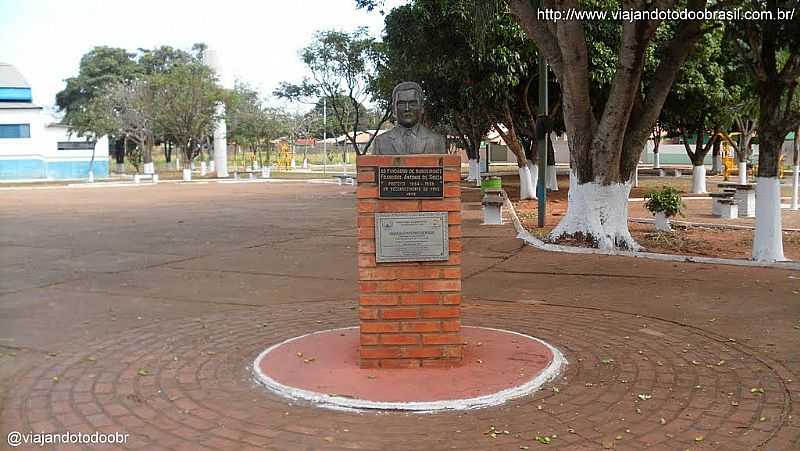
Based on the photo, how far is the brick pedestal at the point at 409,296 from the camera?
16.9ft

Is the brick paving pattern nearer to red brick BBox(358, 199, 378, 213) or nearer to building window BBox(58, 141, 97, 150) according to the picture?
red brick BBox(358, 199, 378, 213)

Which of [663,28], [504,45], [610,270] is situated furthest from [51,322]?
[663,28]

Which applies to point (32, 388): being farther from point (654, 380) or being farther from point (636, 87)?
point (636, 87)

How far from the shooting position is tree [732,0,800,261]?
9.65 meters

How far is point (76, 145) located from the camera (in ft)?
175

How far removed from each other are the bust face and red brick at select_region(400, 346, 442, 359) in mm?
1563

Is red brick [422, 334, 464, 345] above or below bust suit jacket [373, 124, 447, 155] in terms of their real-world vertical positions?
below

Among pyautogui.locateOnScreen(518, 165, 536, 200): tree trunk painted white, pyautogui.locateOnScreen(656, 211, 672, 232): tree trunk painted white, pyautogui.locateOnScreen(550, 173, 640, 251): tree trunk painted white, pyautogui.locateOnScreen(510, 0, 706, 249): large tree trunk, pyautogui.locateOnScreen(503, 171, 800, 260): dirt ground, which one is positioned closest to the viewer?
pyautogui.locateOnScreen(510, 0, 706, 249): large tree trunk

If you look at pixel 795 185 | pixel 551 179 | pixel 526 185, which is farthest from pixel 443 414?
pixel 551 179

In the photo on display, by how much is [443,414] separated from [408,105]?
2.15 meters

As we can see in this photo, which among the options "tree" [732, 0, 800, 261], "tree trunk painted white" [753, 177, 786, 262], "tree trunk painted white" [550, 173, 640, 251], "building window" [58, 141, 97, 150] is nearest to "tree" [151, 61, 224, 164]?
"building window" [58, 141, 97, 150]

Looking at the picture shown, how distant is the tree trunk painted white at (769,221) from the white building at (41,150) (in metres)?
47.8

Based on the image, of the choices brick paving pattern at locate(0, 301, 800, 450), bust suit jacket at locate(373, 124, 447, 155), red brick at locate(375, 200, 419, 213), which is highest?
bust suit jacket at locate(373, 124, 447, 155)

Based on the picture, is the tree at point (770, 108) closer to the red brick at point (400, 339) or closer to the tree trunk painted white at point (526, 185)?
the red brick at point (400, 339)
